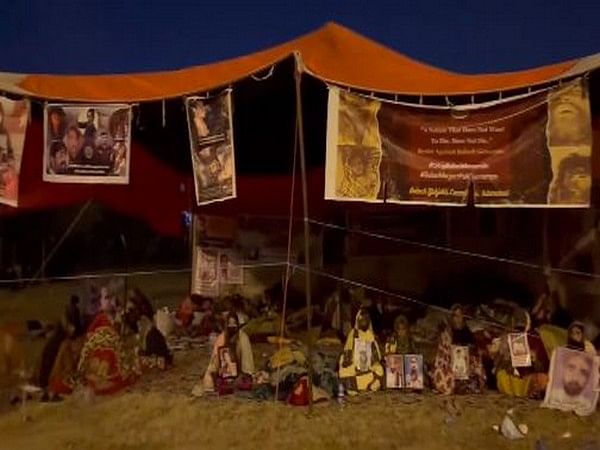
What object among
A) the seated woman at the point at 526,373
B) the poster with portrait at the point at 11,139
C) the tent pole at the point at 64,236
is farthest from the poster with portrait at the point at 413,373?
the tent pole at the point at 64,236

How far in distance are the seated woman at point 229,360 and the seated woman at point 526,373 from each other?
1951 millimetres

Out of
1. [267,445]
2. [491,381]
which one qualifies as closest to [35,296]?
[267,445]

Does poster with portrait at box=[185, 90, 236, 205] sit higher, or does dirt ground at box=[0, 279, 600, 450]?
poster with portrait at box=[185, 90, 236, 205]

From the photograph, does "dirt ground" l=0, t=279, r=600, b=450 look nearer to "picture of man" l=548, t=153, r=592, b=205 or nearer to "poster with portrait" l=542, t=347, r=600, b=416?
"poster with portrait" l=542, t=347, r=600, b=416

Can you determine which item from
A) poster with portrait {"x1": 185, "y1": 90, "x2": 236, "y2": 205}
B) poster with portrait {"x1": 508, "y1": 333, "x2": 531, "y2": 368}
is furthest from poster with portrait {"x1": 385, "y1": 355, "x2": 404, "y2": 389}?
poster with portrait {"x1": 185, "y1": 90, "x2": 236, "y2": 205}

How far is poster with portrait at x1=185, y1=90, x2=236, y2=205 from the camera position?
5203mm

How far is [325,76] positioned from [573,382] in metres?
2.75

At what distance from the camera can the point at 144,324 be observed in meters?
7.12

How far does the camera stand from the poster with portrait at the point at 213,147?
5.20 m

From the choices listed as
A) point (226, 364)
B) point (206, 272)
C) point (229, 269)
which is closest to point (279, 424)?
point (226, 364)

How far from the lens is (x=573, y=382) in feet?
17.3

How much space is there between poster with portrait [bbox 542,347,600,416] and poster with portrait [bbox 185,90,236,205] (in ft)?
8.53

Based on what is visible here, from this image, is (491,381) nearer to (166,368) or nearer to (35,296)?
(166,368)

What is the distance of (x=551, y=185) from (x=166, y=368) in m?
3.70
